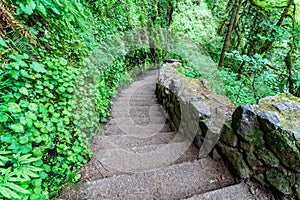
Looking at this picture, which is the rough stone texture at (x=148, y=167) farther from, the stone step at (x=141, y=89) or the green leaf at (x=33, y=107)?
the stone step at (x=141, y=89)

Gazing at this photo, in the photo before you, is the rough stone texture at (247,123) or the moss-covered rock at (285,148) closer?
the moss-covered rock at (285,148)

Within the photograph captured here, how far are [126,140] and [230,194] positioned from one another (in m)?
1.68

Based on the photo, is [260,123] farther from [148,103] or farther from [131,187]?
[148,103]

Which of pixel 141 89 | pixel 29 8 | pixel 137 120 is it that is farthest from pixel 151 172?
pixel 141 89

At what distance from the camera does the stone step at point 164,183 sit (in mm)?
1659

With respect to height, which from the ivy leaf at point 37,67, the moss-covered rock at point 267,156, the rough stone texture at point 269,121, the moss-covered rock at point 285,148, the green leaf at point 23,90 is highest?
the ivy leaf at point 37,67

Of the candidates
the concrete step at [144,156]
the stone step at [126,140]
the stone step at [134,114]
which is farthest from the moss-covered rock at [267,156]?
the stone step at [134,114]

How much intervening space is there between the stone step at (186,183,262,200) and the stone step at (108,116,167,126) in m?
2.10

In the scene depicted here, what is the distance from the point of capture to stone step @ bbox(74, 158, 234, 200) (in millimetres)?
1659

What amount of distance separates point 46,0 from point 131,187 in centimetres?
243

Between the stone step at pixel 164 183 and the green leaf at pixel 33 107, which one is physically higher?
the green leaf at pixel 33 107

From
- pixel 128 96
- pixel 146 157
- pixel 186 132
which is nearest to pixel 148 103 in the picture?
pixel 128 96

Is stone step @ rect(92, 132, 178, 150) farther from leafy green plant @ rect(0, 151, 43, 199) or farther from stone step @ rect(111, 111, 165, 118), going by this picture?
leafy green plant @ rect(0, 151, 43, 199)

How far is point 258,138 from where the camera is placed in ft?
5.17
